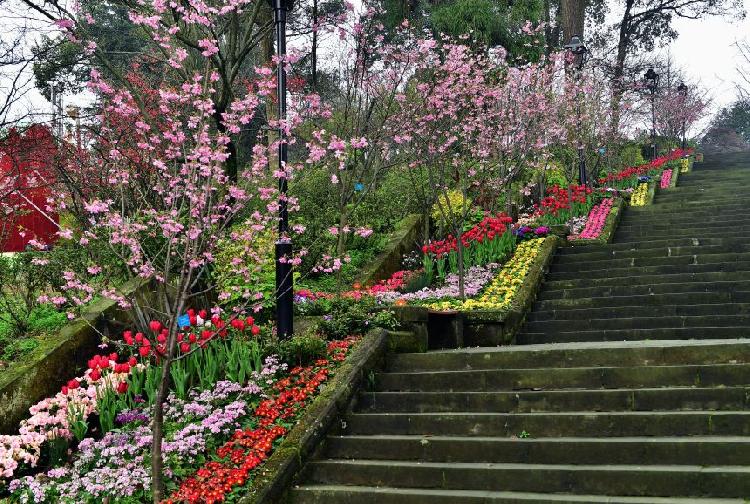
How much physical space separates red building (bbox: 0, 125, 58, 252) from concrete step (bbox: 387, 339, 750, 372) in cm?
501

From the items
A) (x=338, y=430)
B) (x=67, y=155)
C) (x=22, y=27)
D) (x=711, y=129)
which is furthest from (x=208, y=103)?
(x=711, y=129)

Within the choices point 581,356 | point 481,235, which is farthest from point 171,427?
point 481,235

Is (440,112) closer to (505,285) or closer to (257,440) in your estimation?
(505,285)

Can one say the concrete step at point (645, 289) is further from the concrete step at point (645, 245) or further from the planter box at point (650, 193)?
the planter box at point (650, 193)

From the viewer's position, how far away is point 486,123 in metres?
15.3

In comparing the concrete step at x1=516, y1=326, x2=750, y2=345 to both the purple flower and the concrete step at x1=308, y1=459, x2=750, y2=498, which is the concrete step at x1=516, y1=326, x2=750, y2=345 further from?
the purple flower

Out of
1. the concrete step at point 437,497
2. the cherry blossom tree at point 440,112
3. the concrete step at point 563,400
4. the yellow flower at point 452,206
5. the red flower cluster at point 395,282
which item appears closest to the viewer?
the concrete step at point 437,497

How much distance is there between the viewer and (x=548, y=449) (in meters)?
5.48

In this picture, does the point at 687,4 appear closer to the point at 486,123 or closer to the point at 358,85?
the point at 486,123

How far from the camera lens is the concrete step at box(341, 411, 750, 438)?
5422 millimetres

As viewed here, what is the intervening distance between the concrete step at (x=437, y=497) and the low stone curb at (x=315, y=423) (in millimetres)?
233

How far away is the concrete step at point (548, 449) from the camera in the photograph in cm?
506

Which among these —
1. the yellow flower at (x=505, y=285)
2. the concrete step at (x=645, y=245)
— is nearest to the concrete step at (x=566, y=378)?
the yellow flower at (x=505, y=285)

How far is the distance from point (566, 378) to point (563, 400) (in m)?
0.40
